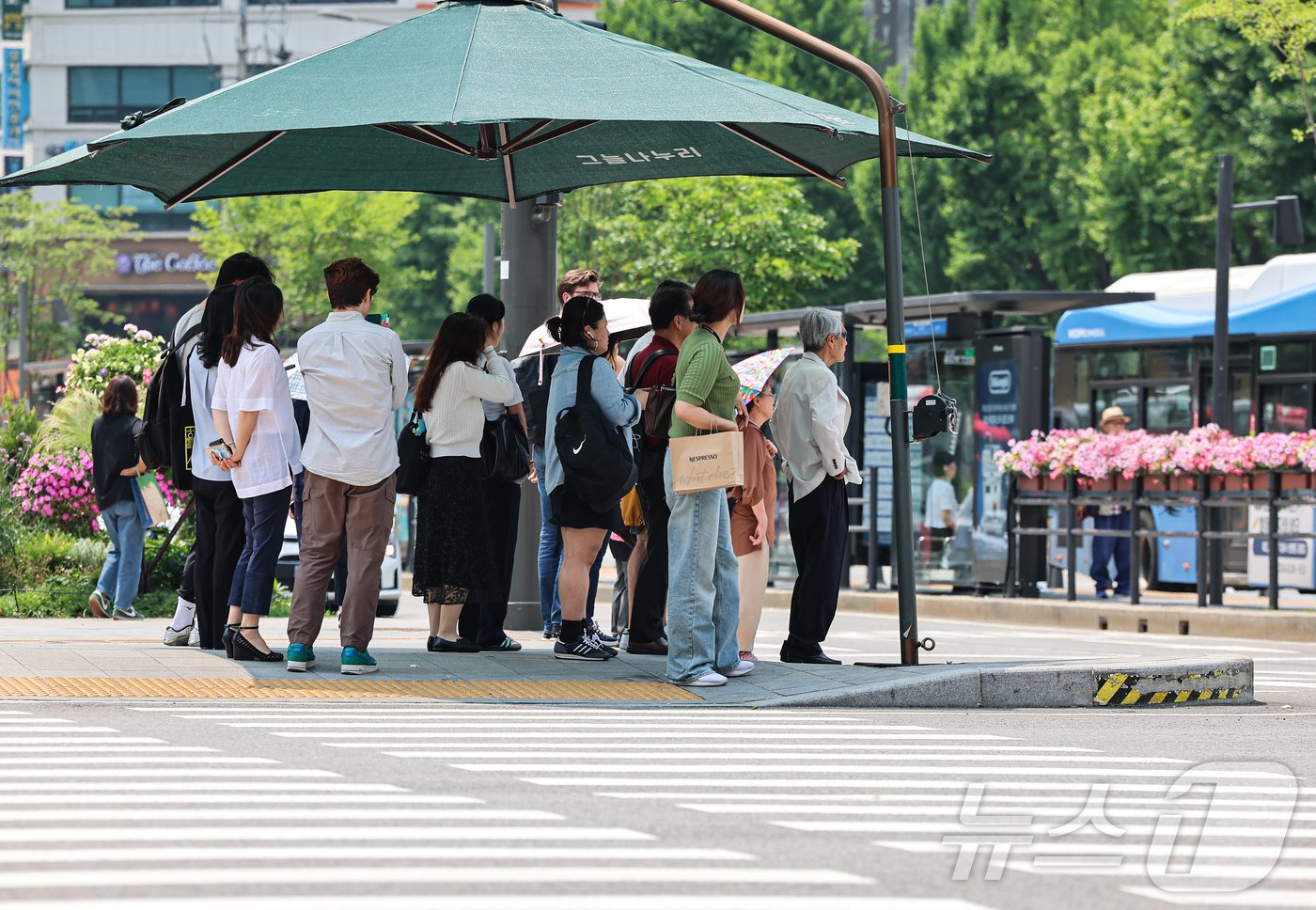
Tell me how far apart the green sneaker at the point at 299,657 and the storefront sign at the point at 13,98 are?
7048 cm

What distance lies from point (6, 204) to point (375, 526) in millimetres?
49423

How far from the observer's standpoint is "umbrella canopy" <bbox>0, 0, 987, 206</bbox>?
382 inches

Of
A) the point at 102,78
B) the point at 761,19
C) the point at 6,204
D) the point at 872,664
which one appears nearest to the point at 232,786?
the point at 872,664

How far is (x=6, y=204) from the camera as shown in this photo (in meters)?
56.2

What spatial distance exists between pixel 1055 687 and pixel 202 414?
14.4ft

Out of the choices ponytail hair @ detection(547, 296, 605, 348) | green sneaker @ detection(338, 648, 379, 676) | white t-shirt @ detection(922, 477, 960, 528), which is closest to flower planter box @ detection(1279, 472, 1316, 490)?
white t-shirt @ detection(922, 477, 960, 528)

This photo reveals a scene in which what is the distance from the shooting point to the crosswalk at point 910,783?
5.81 meters

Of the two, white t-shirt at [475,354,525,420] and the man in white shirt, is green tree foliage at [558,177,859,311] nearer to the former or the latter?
white t-shirt at [475,354,525,420]

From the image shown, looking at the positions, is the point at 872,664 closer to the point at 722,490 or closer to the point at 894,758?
the point at 722,490

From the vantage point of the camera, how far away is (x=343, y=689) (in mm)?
A: 9617

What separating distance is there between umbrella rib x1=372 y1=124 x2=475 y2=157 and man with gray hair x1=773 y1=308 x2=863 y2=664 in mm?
2469

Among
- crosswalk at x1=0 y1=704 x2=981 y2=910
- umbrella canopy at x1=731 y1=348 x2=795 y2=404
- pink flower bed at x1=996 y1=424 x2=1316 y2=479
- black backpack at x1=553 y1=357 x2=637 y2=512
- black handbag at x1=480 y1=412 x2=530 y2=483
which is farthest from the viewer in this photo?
pink flower bed at x1=996 y1=424 x2=1316 y2=479

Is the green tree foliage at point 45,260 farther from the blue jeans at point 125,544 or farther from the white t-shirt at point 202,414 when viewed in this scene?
the white t-shirt at point 202,414

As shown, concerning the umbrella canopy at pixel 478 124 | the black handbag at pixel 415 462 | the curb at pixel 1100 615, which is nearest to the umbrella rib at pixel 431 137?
the umbrella canopy at pixel 478 124
